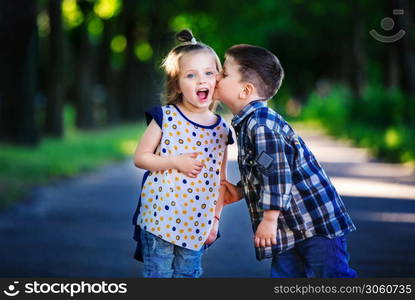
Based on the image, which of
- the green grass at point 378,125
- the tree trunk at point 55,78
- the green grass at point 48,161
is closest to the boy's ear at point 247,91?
the green grass at point 48,161

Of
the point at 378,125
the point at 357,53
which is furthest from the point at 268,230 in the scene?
the point at 357,53

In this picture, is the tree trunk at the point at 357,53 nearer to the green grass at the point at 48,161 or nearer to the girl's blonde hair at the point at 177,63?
the green grass at the point at 48,161

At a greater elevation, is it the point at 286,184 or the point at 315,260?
the point at 286,184

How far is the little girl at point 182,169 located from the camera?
13.6ft

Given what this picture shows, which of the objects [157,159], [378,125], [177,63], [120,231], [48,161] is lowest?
[157,159]

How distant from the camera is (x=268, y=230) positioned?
392 centimetres

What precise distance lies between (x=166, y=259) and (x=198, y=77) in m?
0.88

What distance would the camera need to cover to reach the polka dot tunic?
4.15 m

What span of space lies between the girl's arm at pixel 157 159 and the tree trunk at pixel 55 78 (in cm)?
1952

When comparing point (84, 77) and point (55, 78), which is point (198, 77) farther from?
point (84, 77)

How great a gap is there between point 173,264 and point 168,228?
0.24m

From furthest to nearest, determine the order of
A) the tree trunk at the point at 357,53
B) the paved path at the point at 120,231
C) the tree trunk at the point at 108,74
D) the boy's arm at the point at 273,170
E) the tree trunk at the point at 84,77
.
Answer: the tree trunk at the point at 108,74 < the tree trunk at the point at 357,53 < the tree trunk at the point at 84,77 < the paved path at the point at 120,231 < the boy's arm at the point at 273,170

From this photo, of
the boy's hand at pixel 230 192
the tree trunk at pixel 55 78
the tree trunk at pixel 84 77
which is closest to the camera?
the boy's hand at pixel 230 192

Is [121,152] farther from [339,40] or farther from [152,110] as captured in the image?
[339,40]
